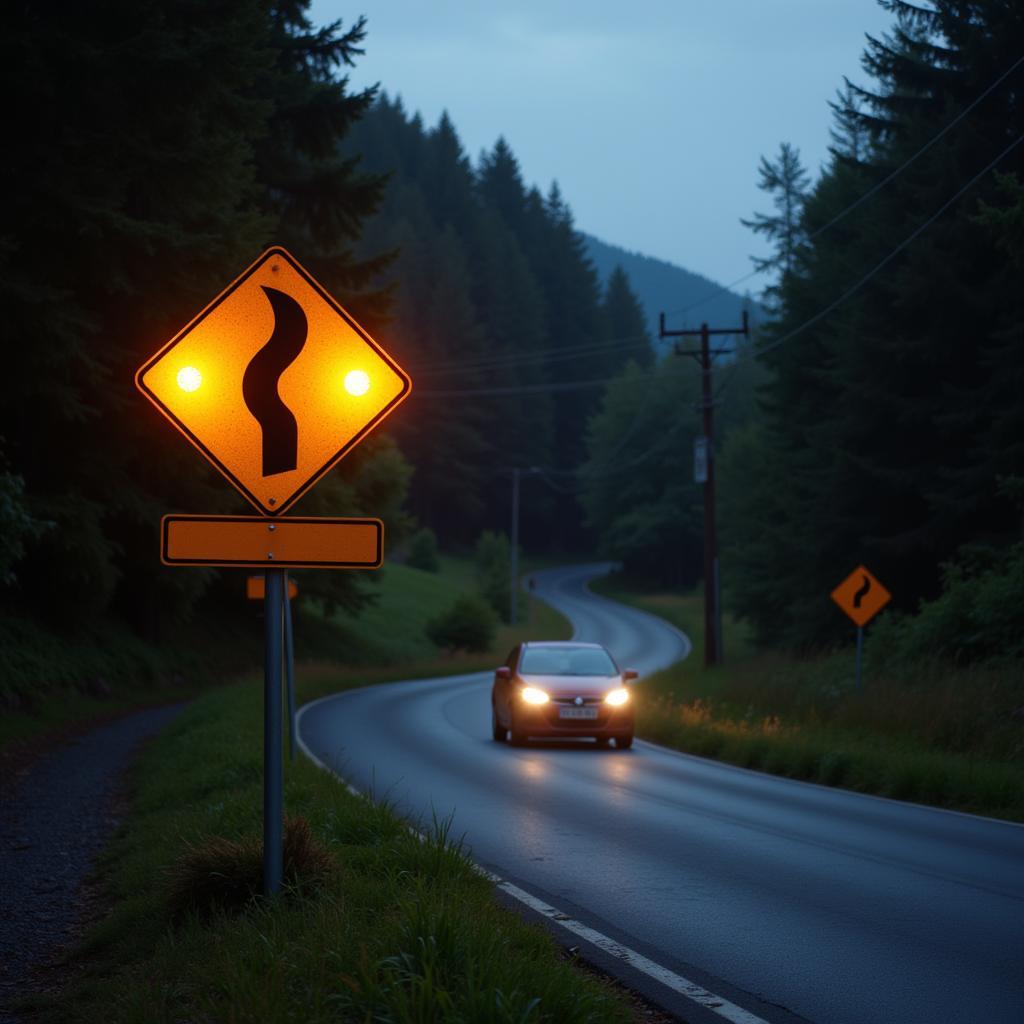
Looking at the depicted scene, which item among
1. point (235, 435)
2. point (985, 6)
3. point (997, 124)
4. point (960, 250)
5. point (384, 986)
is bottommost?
point (384, 986)

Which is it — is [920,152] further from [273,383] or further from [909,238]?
[273,383]

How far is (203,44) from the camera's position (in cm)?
2486

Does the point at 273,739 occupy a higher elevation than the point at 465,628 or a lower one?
higher

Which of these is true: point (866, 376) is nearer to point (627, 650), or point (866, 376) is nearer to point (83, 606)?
point (83, 606)

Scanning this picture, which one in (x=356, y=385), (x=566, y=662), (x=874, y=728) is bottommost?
(x=874, y=728)

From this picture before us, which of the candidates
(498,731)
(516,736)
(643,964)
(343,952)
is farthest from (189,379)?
(498,731)

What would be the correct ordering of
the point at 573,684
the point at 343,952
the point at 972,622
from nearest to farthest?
the point at 343,952 < the point at 573,684 < the point at 972,622

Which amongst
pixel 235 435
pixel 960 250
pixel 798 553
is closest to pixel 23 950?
pixel 235 435

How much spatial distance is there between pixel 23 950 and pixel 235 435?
3281 millimetres

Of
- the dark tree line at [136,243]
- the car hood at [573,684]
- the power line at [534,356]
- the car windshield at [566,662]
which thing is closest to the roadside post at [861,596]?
the car windshield at [566,662]

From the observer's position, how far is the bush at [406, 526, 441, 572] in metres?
96.3

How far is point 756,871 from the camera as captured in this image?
422 inches

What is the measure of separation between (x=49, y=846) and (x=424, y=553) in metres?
84.5

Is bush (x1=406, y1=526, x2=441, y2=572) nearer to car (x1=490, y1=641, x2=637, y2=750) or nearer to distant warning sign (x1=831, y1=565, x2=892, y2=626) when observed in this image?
distant warning sign (x1=831, y1=565, x2=892, y2=626)
